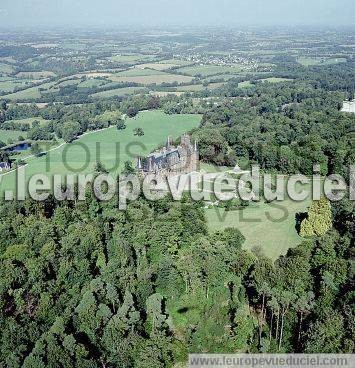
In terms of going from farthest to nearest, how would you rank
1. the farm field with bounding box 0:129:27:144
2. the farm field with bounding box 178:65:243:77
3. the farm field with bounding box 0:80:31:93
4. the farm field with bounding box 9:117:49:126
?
the farm field with bounding box 178:65:243:77 → the farm field with bounding box 0:80:31:93 → the farm field with bounding box 9:117:49:126 → the farm field with bounding box 0:129:27:144

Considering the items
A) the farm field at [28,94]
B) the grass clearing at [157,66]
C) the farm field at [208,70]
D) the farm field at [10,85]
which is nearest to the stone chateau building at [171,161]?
the farm field at [28,94]

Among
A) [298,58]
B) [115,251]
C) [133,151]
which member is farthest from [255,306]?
[298,58]

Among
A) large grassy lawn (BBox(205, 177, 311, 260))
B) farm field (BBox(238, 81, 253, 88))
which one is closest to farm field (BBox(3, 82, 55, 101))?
farm field (BBox(238, 81, 253, 88))

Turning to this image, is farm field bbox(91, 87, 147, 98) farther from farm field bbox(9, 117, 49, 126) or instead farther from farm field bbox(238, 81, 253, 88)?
farm field bbox(238, 81, 253, 88)

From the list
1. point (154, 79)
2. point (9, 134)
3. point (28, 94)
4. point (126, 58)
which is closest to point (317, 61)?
point (154, 79)

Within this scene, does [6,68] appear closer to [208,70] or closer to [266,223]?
[208,70]

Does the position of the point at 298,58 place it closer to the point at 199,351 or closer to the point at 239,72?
the point at 239,72
